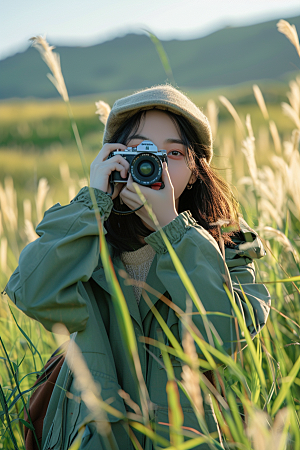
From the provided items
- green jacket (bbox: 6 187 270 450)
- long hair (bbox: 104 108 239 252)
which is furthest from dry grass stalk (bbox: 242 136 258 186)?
green jacket (bbox: 6 187 270 450)

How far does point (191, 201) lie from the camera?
65.0 inches

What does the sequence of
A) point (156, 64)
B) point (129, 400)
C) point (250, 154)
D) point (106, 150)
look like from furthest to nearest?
point (156, 64), point (250, 154), point (106, 150), point (129, 400)

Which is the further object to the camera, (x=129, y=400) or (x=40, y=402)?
(x=40, y=402)

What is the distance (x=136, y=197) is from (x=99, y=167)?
0.57 ft

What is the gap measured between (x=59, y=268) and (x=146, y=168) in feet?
1.42

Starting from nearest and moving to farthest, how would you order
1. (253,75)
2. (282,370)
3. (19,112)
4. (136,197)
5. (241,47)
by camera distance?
1. (282,370)
2. (136,197)
3. (19,112)
4. (253,75)
5. (241,47)

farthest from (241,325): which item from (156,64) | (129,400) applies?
(156,64)

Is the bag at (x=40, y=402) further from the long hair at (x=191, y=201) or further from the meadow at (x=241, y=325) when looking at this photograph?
the long hair at (x=191, y=201)

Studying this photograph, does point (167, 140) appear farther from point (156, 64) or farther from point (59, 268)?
point (156, 64)

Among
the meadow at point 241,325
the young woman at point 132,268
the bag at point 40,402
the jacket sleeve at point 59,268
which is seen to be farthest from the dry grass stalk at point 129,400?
the bag at point 40,402

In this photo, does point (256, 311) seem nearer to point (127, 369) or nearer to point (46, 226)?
point (127, 369)

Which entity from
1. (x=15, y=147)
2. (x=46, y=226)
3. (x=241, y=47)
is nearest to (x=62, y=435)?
(x=46, y=226)

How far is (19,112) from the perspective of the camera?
62.8 ft

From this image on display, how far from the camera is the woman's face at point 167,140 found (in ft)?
4.68
